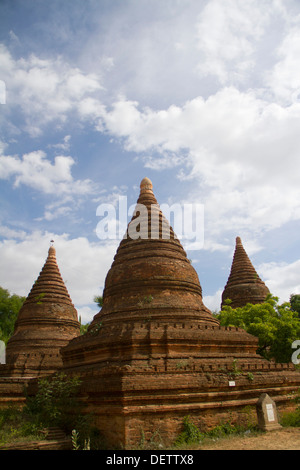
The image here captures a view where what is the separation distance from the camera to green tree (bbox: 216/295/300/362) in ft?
61.5

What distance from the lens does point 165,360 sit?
11.8 meters

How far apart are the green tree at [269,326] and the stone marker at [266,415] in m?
7.49

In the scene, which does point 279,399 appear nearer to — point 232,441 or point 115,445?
point 232,441

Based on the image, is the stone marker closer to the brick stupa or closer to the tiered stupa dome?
the brick stupa

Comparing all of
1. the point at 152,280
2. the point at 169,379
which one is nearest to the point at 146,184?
the point at 152,280

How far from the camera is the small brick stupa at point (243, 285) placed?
85.1 feet

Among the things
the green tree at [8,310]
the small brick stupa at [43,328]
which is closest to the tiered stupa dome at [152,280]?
the small brick stupa at [43,328]

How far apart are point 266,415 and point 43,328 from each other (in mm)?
13555

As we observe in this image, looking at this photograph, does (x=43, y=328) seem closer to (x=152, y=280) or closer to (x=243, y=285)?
(x=152, y=280)

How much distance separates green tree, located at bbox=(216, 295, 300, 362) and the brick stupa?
4.52 m

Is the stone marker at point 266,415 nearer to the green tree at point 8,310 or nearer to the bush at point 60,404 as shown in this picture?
the bush at point 60,404

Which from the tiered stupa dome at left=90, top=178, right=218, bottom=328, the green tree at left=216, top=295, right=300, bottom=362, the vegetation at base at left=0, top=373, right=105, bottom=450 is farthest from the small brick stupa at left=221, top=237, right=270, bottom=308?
the vegetation at base at left=0, top=373, right=105, bottom=450
